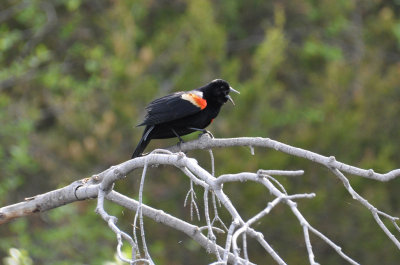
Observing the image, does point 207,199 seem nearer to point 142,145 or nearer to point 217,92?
point 142,145

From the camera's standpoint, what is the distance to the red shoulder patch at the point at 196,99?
16.2 ft

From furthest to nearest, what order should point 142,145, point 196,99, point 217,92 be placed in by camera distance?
point 217,92, point 196,99, point 142,145

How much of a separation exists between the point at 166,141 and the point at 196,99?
5035mm

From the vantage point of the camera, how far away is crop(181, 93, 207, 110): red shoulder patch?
493cm

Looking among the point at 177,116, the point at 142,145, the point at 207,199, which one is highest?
the point at 177,116

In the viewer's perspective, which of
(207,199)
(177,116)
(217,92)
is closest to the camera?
(207,199)

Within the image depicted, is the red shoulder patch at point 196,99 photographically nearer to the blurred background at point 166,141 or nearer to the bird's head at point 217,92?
the bird's head at point 217,92

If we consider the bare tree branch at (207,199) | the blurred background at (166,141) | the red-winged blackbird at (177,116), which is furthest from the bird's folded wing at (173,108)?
the blurred background at (166,141)

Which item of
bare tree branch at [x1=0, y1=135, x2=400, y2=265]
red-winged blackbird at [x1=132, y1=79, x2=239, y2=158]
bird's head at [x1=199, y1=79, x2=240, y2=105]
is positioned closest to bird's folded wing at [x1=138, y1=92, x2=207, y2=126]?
red-winged blackbird at [x1=132, y1=79, x2=239, y2=158]

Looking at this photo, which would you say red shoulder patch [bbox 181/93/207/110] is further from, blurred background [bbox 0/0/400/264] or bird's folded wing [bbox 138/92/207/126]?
blurred background [bbox 0/0/400/264]

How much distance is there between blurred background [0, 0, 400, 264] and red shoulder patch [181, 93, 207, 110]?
450cm

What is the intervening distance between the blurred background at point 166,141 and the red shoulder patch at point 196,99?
177 inches

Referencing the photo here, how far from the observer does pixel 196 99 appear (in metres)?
4.98

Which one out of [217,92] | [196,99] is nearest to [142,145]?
[196,99]
